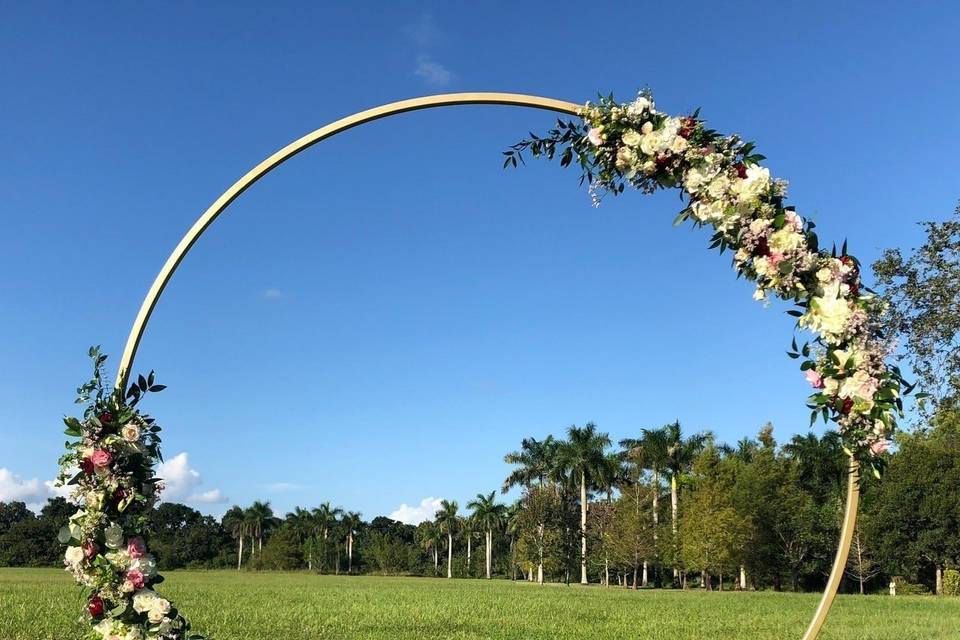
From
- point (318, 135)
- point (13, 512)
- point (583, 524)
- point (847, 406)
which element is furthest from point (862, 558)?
point (13, 512)

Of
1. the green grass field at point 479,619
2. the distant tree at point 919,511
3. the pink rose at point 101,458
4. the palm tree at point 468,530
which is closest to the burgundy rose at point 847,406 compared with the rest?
the pink rose at point 101,458

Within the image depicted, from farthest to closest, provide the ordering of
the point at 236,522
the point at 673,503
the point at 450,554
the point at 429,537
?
the point at 236,522, the point at 429,537, the point at 450,554, the point at 673,503

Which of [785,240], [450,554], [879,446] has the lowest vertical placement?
[450,554]

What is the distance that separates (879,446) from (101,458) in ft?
16.2

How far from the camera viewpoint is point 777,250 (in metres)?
5.24

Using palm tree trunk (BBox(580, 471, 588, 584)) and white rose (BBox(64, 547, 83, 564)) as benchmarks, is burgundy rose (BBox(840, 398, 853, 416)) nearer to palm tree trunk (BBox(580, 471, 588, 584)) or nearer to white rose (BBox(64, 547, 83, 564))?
white rose (BBox(64, 547, 83, 564))

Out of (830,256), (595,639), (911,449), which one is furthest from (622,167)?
(911,449)

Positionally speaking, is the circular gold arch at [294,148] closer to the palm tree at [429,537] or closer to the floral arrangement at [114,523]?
the floral arrangement at [114,523]

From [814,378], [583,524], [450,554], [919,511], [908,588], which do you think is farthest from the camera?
[450,554]

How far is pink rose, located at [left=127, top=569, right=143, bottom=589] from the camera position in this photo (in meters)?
5.32

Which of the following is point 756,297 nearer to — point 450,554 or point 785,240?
point 785,240

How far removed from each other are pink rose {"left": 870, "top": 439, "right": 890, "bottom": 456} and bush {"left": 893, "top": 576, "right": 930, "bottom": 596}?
41593 millimetres

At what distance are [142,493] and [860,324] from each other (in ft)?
15.8

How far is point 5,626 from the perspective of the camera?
12.2 m
